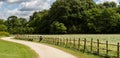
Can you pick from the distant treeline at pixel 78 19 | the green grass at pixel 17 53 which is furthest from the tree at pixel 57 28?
the green grass at pixel 17 53

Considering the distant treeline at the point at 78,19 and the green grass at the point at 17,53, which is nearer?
the green grass at the point at 17,53

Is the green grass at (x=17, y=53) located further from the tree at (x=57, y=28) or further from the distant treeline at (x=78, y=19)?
the tree at (x=57, y=28)

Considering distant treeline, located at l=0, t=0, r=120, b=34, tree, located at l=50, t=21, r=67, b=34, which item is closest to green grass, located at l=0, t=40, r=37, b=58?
distant treeline, located at l=0, t=0, r=120, b=34

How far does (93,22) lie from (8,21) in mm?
84375

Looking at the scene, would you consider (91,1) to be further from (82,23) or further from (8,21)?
(8,21)

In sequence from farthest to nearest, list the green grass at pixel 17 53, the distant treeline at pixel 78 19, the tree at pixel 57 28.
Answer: the tree at pixel 57 28
the distant treeline at pixel 78 19
the green grass at pixel 17 53

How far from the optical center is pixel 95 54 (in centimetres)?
3034

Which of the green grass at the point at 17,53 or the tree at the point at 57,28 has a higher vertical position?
the tree at the point at 57,28

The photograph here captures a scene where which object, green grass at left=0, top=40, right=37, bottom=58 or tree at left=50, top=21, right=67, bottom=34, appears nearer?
green grass at left=0, top=40, right=37, bottom=58

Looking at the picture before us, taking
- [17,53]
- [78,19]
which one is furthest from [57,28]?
[17,53]

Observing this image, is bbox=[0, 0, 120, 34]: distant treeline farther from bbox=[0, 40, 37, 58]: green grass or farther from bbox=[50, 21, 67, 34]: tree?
bbox=[0, 40, 37, 58]: green grass

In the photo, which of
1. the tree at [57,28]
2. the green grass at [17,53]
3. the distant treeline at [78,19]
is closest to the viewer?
the green grass at [17,53]

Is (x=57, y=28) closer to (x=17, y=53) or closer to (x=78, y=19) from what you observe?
(x=78, y=19)

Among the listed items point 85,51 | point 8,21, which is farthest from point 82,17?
point 85,51
